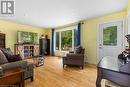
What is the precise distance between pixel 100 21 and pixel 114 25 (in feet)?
2.35

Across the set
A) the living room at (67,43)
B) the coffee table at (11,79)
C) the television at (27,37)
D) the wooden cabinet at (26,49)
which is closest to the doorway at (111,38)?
the living room at (67,43)

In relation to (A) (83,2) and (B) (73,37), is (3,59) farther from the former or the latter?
(B) (73,37)

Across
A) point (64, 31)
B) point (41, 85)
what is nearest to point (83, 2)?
point (41, 85)

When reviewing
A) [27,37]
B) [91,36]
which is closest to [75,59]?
[91,36]

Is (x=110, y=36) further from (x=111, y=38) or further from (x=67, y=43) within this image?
(x=67, y=43)

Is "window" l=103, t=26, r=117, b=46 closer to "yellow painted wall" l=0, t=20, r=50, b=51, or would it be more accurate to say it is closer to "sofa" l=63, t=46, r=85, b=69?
"sofa" l=63, t=46, r=85, b=69

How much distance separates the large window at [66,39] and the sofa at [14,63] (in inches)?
172

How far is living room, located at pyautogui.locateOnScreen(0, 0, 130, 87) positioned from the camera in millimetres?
1821

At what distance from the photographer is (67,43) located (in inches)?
296

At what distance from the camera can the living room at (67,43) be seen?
1.82 metres

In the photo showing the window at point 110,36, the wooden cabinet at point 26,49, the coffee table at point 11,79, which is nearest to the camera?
the coffee table at point 11,79

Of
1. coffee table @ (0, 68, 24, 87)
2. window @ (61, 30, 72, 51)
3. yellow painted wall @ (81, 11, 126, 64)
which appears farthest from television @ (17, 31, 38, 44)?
coffee table @ (0, 68, 24, 87)

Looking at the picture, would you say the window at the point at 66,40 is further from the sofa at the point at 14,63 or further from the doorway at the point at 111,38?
the sofa at the point at 14,63

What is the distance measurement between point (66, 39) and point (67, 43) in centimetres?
31
